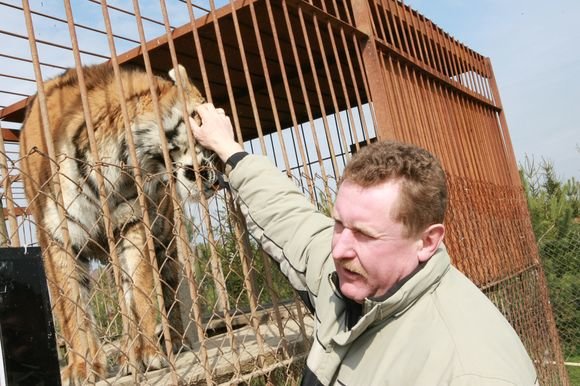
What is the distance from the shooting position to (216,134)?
2.96m

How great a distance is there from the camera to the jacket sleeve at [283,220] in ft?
8.36

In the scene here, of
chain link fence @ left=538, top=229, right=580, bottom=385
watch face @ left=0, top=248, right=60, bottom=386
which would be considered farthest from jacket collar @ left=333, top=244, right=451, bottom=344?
chain link fence @ left=538, top=229, right=580, bottom=385

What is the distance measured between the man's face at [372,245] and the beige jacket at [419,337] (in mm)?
72

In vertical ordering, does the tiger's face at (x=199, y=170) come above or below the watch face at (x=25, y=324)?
above

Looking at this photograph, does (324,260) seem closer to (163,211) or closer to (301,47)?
(163,211)

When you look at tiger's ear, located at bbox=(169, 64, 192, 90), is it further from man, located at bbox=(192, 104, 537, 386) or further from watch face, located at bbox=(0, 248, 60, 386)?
watch face, located at bbox=(0, 248, 60, 386)

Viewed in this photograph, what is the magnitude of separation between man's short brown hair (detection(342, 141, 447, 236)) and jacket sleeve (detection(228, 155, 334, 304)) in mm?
607

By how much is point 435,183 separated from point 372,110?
9.14 feet

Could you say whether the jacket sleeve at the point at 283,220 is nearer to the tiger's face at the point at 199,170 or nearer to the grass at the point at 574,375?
the tiger's face at the point at 199,170

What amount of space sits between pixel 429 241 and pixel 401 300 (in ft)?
0.76

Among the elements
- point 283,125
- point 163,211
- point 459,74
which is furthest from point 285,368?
point 283,125

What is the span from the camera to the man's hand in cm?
291

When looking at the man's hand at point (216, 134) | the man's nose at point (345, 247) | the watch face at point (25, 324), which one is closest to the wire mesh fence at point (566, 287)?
the man's hand at point (216, 134)

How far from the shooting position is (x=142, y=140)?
3822 millimetres
